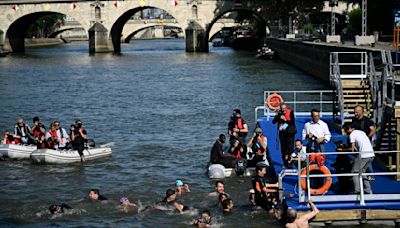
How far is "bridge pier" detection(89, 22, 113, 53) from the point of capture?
11288 cm

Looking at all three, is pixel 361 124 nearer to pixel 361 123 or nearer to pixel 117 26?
pixel 361 123

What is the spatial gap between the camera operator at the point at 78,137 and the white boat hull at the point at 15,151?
68.1 inches

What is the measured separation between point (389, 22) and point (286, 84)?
2507 cm

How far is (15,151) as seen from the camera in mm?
26781

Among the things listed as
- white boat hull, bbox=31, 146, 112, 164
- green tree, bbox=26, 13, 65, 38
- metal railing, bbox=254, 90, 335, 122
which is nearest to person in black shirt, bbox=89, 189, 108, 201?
white boat hull, bbox=31, 146, 112, 164

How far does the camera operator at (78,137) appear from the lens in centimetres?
2588

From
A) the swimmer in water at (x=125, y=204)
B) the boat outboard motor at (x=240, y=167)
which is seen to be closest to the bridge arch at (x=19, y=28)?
the boat outboard motor at (x=240, y=167)

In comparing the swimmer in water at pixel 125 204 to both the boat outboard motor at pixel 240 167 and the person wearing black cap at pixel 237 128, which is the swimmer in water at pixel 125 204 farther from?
the person wearing black cap at pixel 237 128

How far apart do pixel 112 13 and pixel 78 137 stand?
91.5 m

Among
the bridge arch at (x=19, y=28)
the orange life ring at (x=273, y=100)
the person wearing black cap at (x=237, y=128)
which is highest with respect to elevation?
the bridge arch at (x=19, y=28)

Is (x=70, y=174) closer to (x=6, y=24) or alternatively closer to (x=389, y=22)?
(x=389, y=22)

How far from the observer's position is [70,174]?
24.6 metres

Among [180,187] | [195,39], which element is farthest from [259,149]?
[195,39]

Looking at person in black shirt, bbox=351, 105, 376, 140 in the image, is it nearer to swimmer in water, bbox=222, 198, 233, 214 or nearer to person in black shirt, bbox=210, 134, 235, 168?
swimmer in water, bbox=222, 198, 233, 214
